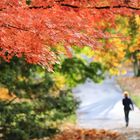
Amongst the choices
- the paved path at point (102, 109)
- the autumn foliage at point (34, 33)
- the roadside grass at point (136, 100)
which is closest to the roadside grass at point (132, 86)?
the roadside grass at point (136, 100)

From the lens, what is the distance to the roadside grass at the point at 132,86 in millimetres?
34444

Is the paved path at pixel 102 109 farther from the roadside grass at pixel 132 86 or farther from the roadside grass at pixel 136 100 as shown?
the roadside grass at pixel 136 100

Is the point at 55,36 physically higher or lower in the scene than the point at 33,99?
higher

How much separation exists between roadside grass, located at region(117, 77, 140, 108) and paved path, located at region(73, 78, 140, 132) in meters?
0.71

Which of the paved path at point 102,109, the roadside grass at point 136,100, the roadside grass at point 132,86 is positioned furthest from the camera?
the roadside grass at point 132,86

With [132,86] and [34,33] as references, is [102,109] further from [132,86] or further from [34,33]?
[34,33]

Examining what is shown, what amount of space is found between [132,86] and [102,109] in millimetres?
12290

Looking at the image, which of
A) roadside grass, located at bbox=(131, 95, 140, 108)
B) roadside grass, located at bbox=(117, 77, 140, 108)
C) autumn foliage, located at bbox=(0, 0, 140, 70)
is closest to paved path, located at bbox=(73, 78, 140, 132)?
roadside grass, located at bbox=(117, 77, 140, 108)

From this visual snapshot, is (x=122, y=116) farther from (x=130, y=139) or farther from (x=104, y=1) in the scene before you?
(x=104, y=1)

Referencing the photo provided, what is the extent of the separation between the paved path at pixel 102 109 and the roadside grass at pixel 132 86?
0.71 meters

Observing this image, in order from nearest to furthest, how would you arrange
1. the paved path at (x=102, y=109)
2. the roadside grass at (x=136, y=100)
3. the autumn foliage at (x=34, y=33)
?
the autumn foliage at (x=34, y=33), the paved path at (x=102, y=109), the roadside grass at (x=136, y=100)

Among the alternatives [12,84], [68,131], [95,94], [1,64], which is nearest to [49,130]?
[12,84]

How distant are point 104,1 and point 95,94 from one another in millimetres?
25649

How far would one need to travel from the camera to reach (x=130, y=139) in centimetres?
1794
